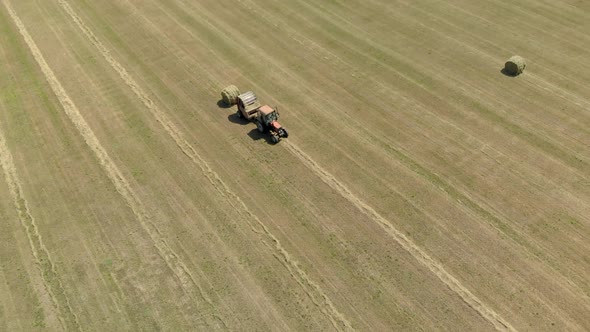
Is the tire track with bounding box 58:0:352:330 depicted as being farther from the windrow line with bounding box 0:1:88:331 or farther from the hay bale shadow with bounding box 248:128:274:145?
the windrow line with bounding box 0:1:88:331

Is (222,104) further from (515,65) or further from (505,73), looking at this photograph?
(515,65)

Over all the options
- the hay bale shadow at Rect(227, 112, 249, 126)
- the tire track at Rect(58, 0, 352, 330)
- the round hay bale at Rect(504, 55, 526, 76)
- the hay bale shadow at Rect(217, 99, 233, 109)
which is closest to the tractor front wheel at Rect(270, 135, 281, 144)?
the hay bale shadow at Rect(227, 112, 249, 126)

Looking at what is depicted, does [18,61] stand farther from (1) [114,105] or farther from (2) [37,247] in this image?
(2) [37,247]

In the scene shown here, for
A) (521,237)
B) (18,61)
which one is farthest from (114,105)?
(521,237)

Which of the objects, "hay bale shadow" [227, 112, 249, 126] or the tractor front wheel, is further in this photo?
"hay bale shadow" [227, 112, 249, 126]

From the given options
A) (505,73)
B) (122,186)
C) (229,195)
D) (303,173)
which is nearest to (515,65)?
(505,73)

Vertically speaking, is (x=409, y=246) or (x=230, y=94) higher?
(x=230, y=94)

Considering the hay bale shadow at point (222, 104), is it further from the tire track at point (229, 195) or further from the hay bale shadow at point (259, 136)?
the tire track at point (229, 195)
